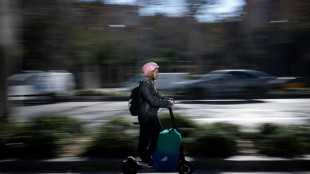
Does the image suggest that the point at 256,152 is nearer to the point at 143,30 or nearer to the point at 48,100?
the point at 143,30

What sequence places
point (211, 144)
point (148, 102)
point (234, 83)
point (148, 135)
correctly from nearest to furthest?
1. point (148, 102)
2. point (148, 135)
3. point (211, 144)
4. point (234, 83)

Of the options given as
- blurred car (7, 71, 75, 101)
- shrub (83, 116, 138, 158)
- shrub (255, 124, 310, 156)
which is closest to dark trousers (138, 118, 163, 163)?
shrub (83, 116, 138, 158)

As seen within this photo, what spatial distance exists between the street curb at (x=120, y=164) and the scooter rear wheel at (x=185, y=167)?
42cm

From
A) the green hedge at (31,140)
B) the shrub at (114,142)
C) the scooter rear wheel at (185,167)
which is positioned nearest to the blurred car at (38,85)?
the green hedge at (31,140)

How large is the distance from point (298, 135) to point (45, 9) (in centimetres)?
514

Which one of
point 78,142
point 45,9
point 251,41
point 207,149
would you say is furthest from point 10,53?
point 251,41

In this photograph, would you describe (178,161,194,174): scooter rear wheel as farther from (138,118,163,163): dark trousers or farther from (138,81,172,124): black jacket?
(138,81,172,124): black jacket

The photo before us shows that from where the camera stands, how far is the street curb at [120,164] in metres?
4.93

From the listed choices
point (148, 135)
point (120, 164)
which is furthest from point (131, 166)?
point (120, 164)

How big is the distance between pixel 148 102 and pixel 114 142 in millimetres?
1362

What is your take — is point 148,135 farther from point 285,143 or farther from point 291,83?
point 291,83

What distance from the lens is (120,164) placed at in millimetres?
5055

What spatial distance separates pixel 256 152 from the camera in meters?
5.36

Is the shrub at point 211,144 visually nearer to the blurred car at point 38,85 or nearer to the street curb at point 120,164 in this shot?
the street curb at point 120,164
